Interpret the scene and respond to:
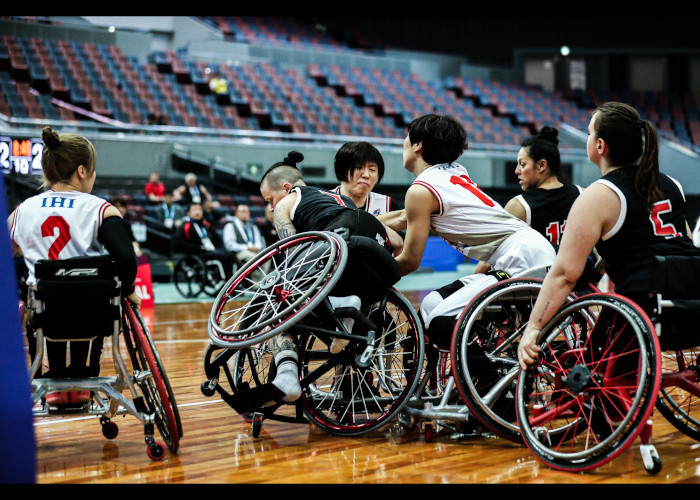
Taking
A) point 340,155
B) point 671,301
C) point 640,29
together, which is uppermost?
point 640,29

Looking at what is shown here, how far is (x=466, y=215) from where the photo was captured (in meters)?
3.30

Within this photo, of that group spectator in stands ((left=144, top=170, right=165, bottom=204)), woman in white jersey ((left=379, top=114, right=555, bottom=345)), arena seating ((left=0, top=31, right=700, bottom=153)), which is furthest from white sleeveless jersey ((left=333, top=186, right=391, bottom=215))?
arena seating ((left=0, top=31, right=700, bottom=153))

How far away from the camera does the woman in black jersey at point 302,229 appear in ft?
10.0

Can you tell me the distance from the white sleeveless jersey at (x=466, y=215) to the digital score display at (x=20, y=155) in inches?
310

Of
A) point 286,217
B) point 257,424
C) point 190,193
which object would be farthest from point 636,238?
point 190,193

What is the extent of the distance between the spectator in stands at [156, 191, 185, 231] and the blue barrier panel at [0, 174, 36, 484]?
33.2 ft

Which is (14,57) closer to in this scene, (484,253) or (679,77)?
(484,253)

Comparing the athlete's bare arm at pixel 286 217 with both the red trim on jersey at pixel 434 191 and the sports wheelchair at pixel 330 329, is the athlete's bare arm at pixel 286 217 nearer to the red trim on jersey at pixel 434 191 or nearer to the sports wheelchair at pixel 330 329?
the sports wheelchair at pixel 330 329

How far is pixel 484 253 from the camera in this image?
338cm

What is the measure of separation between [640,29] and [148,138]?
1669cm

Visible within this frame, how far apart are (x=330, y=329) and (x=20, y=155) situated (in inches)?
319

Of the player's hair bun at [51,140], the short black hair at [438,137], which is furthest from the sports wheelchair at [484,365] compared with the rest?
the player's hair bun at [51,140]

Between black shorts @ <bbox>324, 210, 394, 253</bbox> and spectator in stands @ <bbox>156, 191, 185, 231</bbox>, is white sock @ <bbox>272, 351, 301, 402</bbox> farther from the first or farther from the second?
spectator in stands @ <bbox>156, 191, 185, 231</bbox>

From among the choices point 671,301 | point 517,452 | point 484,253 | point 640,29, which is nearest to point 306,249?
point 484,253
